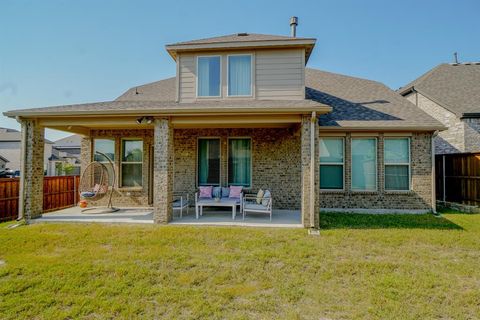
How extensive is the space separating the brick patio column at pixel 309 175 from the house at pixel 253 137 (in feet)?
0.09

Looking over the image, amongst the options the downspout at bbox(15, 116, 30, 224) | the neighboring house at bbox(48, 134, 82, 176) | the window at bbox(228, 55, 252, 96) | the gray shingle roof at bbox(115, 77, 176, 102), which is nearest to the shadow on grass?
the window at bbox(228, 55, 252, 96)

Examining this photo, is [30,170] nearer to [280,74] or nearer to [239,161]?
[239,161]

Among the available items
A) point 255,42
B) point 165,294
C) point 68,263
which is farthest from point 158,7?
A: point 165,294

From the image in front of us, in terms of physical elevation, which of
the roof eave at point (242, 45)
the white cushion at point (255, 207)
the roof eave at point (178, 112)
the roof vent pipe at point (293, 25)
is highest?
the roof vent pipe at point (293, 25)

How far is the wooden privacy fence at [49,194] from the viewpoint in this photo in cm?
854

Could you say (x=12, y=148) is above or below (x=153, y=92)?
below

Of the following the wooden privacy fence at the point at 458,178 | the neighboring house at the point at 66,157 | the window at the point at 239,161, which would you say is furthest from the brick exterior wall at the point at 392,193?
the neighboring house at the point at 66,157

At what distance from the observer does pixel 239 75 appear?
9125mm

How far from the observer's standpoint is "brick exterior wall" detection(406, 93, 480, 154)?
35.1ft

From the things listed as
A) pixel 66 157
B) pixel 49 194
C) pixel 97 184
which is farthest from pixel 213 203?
pixel 66 157

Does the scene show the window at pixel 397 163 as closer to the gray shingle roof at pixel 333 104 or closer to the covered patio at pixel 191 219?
the gray shingle roof at pixel 333 104

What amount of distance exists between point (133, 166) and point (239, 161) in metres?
4.31

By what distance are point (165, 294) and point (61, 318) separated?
1.24m

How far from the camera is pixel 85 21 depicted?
9750 millimetres
